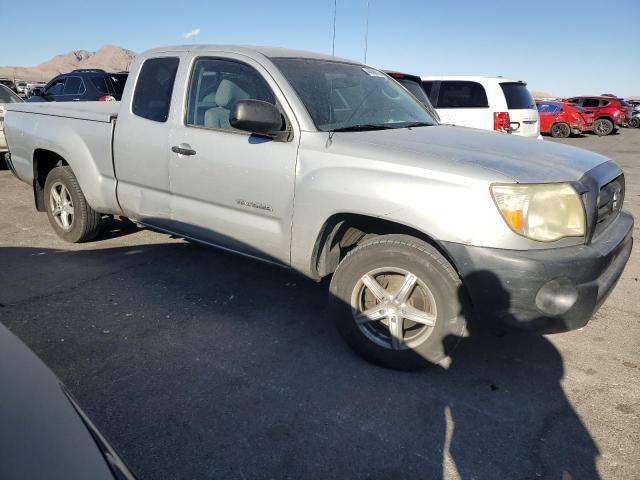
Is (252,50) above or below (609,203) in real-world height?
above

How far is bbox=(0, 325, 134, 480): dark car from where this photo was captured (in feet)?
3.58

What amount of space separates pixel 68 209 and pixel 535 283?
4408 millimetres

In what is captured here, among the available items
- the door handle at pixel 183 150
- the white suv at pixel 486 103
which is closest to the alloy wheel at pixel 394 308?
the door handle at pixel 183 150

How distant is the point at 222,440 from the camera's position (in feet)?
7.65

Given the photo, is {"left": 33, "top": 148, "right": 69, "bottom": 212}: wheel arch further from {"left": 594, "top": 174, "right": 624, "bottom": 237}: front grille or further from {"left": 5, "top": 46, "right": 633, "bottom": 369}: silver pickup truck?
{"left": 594, "top": 174, "right": 624, "bottom": 237}: front grille

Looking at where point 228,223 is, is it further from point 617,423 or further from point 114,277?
point 617,423

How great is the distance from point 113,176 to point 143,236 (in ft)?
4.37

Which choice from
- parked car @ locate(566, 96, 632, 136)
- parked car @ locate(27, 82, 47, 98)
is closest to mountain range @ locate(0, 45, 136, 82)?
parked car @ locate(27, 82, 47, 98)

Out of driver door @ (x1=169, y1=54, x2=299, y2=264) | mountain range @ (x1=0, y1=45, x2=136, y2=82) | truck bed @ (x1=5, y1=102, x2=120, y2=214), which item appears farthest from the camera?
mountain range @ (x1=0, y1=45, x2=136, y2=82)

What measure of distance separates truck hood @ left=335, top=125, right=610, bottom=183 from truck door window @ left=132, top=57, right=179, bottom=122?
1.61 m

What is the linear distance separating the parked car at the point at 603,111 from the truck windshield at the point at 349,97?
75.5 feet

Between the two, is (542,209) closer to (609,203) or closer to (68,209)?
(609,203)

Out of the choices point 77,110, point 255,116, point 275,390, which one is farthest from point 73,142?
point 275,390

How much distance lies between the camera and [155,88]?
396cm
